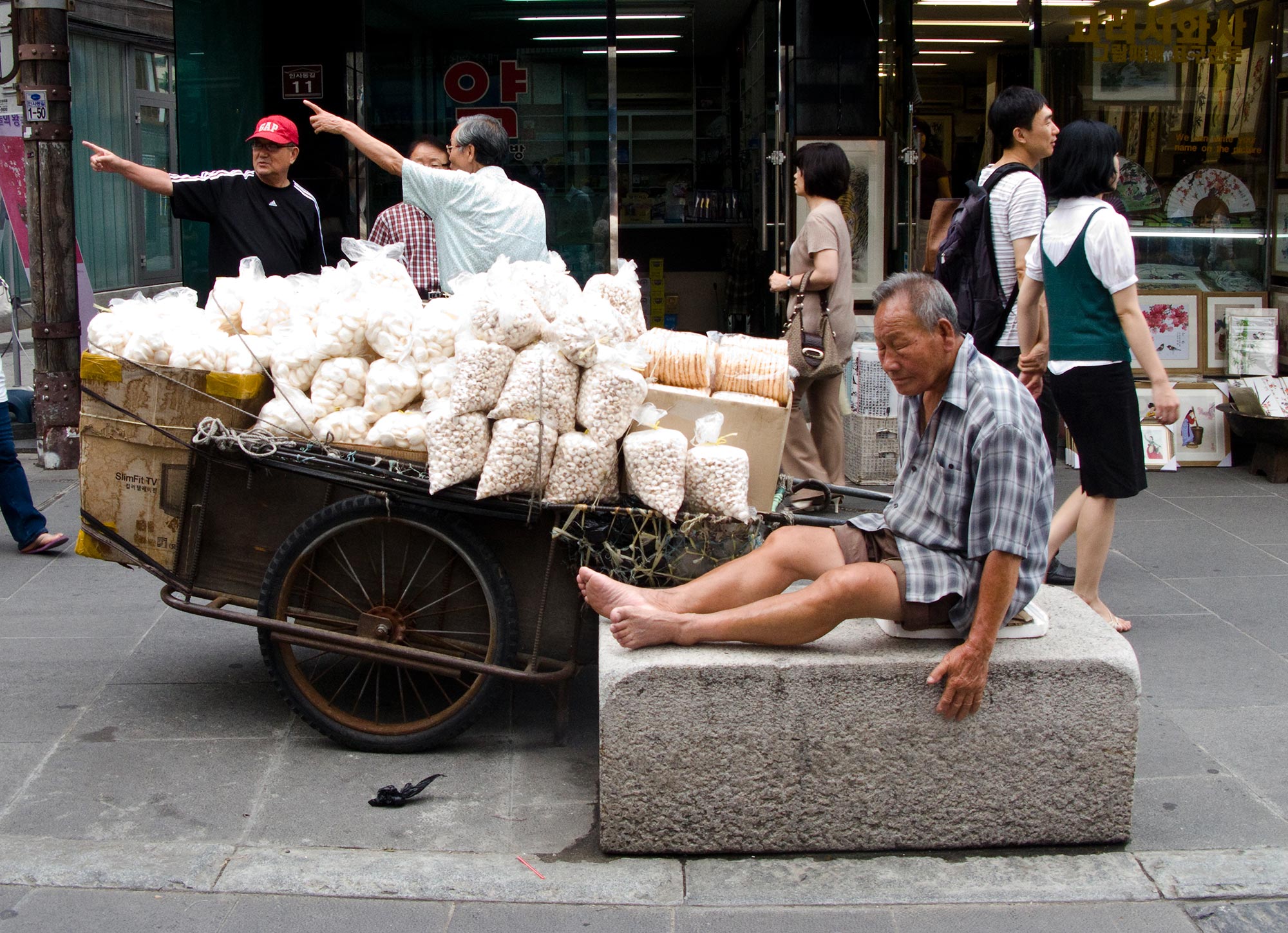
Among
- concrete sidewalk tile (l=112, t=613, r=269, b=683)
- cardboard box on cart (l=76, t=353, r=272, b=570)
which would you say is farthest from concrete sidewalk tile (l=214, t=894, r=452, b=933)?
concrete sidewalk tile (l=112, t=613, r=269, b=683)

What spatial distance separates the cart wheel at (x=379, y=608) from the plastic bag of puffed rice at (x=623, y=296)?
91 cm

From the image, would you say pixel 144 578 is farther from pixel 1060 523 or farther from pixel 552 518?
pixel 1060 523

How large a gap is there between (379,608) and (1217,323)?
6.15 metres

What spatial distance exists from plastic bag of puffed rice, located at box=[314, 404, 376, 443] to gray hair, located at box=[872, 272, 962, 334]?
157 cm

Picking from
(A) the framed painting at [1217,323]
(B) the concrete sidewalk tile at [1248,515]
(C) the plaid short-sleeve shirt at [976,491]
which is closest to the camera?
(C) the plaid short-sleeve shirt at [976,491]

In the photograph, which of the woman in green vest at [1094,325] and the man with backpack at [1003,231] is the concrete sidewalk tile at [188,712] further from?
the man with backpack at [1003,231]

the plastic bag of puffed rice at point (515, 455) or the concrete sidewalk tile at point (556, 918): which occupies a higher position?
the plastic bag of puffed rice at point (515, 455)

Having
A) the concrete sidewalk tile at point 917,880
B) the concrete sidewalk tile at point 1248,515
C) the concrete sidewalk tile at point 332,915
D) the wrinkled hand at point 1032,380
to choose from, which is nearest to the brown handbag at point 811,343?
the wrinkled hand at point 1032,380

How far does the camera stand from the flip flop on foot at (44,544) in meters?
6.18

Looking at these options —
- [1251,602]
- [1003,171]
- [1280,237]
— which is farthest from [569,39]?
[1251,602]

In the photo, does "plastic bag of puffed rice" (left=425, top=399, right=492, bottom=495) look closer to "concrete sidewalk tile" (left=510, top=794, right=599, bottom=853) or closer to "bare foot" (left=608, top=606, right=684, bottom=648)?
"bare foot" (left=608, top=606, right=684, bottom=648)

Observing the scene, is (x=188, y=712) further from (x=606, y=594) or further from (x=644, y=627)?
(x=644, y=627)

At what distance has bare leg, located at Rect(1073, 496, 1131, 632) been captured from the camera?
194 inches

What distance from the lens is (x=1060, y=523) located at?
5223 mm
